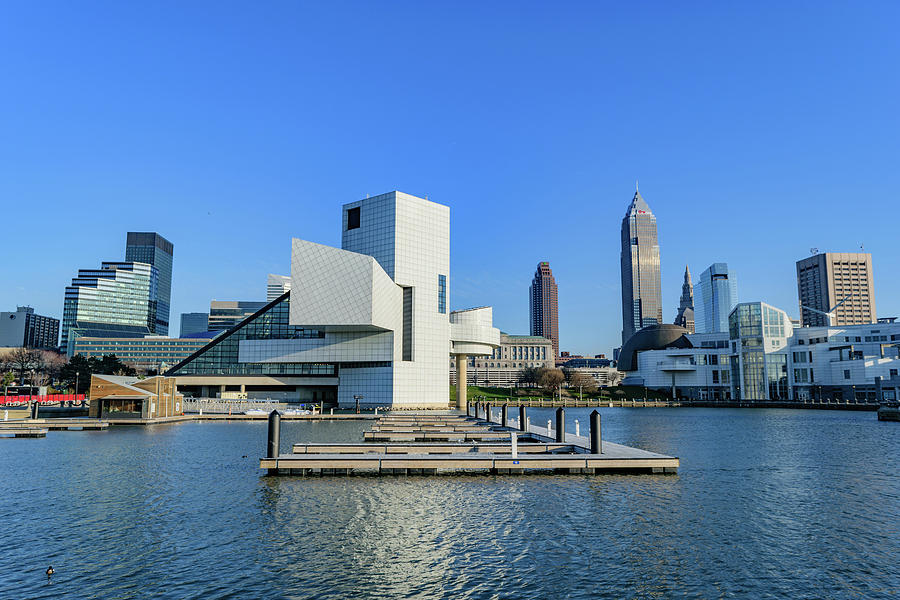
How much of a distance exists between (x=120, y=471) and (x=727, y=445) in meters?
43.0

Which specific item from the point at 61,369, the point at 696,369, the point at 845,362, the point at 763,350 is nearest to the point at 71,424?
the point at 61,369

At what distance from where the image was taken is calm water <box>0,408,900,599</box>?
15.2 metres

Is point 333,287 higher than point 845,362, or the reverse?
point 333,287

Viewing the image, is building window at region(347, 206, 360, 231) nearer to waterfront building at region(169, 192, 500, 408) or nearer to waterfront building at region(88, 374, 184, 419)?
waterfront building at region(169, 192, 500, 408)

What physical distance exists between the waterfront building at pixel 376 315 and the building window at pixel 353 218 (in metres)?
0.18

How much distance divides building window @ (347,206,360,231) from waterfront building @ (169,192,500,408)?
18 centimetres

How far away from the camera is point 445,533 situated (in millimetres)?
20141

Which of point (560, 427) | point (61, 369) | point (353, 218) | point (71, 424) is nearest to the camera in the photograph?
point (560, 427)

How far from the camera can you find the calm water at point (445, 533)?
1519cm

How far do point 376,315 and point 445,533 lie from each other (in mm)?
69187

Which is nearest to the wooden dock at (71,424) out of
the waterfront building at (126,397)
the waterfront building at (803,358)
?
the waterfront building at (126,397)

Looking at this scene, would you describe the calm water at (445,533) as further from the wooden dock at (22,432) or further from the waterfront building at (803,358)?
the waterfront building at (803,358)

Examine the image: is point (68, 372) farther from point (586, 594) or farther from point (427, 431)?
point (586, 594)

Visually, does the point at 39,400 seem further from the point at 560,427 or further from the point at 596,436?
the point at 596,436
